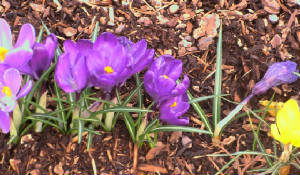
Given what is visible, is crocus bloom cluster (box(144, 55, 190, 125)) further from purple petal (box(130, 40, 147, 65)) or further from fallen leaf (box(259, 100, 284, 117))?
fallen leaf (box(259, 100, 284, 117))

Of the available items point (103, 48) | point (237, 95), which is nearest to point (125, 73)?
point (103, 48)

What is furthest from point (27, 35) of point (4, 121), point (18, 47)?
point (4, 121)

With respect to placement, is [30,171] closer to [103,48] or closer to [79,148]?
[79,148]

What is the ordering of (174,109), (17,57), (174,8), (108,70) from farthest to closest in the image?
(174,8), (174,109), (108,70), (17,57)

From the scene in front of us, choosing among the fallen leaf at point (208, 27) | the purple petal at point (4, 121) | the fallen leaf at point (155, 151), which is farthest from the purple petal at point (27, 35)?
the fallen leaf at point (208, 27)

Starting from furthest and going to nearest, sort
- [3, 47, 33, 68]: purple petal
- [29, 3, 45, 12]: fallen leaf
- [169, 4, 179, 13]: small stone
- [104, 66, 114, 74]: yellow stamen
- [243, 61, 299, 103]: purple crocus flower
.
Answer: [169, 4, 179, 13]: small stone < [29, 3, 45, 12]: fallen leaf < [243, 61, 299, 103]: purple crocus flower < [104, 66, 114, 74]: yellow stamen < [3, 47, 33, 68]: purple petal

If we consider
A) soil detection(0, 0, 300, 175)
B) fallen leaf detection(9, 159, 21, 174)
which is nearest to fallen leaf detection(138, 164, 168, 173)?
soil detection(0, 0, 300, 175)

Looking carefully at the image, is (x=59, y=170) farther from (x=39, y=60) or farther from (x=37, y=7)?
(x=37, y=7)
